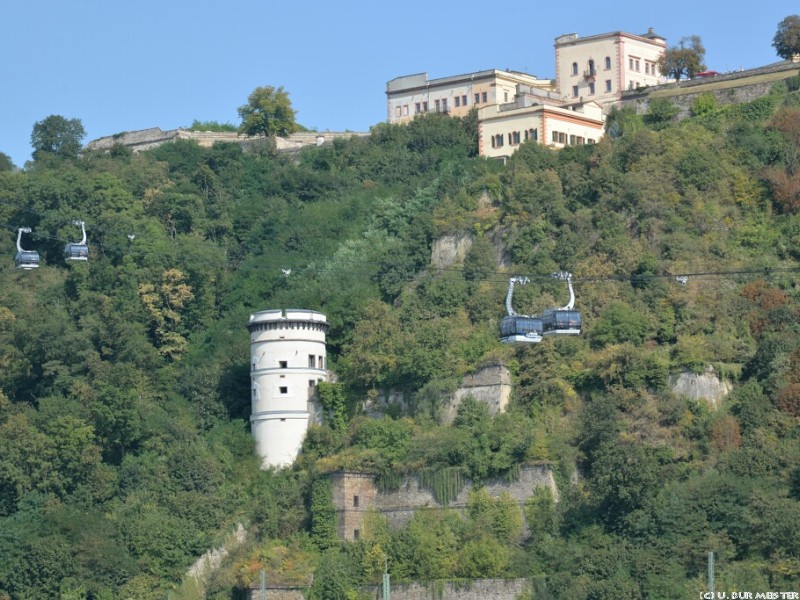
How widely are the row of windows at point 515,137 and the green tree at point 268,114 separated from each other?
17.3 meters

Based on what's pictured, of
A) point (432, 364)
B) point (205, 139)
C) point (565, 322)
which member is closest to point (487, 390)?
point (432, 364)

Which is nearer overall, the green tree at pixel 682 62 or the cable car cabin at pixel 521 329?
the cable car cabin at pixel 521 329

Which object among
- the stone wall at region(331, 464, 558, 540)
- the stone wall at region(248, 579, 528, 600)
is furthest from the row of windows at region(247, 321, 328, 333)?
the stone wall at region(248, 579, 528, 600)

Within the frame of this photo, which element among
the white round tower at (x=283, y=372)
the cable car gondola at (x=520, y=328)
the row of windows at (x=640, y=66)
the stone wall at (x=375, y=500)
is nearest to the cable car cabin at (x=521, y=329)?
the cable car gondola at (x=520, y=328)

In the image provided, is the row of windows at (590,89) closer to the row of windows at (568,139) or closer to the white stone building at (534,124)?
the white stone building at (534,124)

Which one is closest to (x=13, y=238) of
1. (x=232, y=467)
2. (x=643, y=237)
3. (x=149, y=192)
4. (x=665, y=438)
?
(x=149, y=192)

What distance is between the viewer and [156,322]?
95.2 meters

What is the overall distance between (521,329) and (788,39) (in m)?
38.5

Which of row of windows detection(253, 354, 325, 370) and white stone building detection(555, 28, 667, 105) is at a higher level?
white stone building detection(555, 28, 667, 105)

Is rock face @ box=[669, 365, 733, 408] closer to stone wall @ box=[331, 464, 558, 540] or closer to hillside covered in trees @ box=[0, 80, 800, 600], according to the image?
hillside covered in trees @ box=[0, 80, 800, 600]

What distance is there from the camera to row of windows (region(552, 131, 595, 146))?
99250mm

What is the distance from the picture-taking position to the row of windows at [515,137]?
99125mm

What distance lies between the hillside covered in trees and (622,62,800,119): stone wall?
1156mm

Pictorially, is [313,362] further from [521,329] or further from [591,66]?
[591,66]
